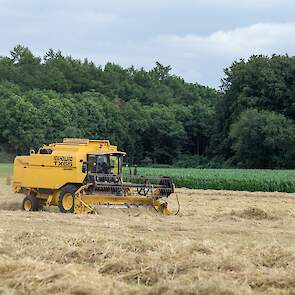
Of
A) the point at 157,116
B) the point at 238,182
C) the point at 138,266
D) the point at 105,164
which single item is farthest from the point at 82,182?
the point at 157,116

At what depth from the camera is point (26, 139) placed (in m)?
64.8

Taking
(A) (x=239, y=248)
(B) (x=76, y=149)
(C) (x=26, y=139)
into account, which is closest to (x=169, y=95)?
(C) (x=26, y=139)

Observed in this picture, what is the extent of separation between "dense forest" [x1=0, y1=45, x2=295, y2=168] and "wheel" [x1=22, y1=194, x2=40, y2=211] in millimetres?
40891

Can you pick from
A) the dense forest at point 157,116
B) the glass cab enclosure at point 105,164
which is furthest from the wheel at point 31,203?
the dense forest at point 157,116

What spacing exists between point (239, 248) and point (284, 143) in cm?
5193

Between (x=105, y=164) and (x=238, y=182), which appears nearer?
(x=105, y=164)

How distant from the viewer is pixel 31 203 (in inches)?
856

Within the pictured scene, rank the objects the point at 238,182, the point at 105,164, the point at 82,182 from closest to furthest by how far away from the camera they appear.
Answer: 1. the point at 82,182
2. the point at 105,164
3. the point at 238,182

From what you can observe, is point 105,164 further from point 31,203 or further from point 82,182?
point 31,203

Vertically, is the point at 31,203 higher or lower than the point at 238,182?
lower

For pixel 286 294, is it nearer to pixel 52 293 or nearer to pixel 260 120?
pixel 52 293

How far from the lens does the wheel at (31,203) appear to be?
21.7 metres

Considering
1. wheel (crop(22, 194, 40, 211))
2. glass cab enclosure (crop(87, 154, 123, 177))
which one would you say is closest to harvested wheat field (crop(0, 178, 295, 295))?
glass cab enclosure (crop(87, 154, 123, 177))

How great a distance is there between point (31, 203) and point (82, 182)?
230 centimetres
